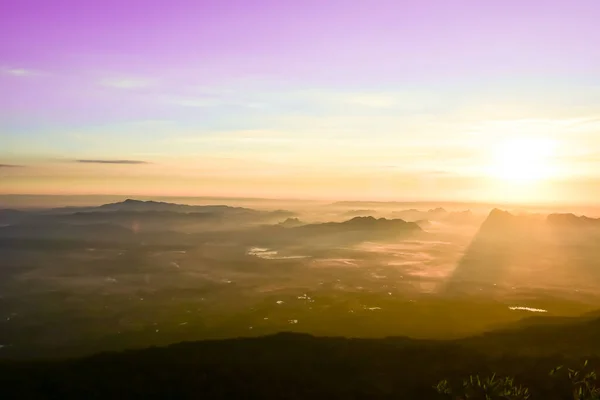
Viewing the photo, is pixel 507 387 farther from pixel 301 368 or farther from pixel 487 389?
pixel 301 368

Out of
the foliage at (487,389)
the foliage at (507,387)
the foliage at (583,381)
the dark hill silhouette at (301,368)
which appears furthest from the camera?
the dark hill silhouette at (301,368)

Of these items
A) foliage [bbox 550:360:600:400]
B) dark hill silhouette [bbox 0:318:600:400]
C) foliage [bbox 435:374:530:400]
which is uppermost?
foliage [bbox 550:360:600:400]

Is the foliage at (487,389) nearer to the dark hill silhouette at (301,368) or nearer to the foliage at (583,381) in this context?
the dark hill silhouette at (301,368)

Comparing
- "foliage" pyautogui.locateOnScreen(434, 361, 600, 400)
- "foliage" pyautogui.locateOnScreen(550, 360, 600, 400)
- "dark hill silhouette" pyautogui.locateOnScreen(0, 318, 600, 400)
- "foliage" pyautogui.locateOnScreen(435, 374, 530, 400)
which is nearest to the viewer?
"foliage" pyautogui.locateOnScreen(550, 360, 600, 400)

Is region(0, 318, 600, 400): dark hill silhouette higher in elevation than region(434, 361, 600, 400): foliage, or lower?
lower

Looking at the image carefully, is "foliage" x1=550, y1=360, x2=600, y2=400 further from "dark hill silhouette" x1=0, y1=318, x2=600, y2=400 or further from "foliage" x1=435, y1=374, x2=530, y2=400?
"foliage" x1=435, y1=374, x2=530, y2=400

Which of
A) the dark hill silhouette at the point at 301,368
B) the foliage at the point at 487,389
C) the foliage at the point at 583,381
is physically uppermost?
the foliage at the point at 583,381

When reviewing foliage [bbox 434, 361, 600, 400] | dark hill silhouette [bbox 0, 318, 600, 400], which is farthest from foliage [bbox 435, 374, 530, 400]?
dark hill silhouette [bbox 0, 318, 600, 400]

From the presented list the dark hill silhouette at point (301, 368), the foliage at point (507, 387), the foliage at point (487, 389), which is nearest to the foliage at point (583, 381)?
the foliage at point (507, 387)

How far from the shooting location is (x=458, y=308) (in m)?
123

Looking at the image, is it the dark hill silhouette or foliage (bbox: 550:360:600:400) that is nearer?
foliage (bbox: 550:360:600:400)

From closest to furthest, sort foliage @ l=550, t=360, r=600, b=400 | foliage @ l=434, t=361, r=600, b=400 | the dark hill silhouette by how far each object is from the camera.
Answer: foliage @ l=550, t=360, r=600, b=400, foliage @ l=434, t=361, r=600, b=400, the dark hill silhouette

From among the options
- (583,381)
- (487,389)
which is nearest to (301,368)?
(487,389)

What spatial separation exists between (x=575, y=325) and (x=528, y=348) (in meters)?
16.3
